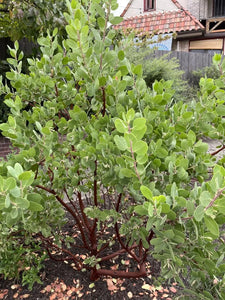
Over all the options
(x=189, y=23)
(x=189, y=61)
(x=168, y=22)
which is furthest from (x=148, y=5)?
(x=189, y=61)

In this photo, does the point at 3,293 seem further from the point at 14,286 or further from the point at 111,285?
the point at 111,285

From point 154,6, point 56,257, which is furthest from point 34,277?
point 154,6

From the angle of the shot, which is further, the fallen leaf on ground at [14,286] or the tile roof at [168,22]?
the tile roof at [168,22]

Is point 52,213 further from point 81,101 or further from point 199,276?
point 199,276

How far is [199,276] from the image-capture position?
1.38 meters

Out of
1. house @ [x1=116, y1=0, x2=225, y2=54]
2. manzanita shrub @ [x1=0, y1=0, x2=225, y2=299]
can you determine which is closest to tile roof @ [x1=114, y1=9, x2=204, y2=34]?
house @ [x1=116, y1=0, x2=225, y2=54]

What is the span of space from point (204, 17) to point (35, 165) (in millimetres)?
18926

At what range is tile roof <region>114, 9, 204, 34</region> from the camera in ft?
51.1

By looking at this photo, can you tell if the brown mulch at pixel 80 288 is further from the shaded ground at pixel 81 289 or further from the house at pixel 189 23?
the house at pixel 189 23

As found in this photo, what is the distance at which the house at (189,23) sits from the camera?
16.1 m

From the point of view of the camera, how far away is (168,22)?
16.3m

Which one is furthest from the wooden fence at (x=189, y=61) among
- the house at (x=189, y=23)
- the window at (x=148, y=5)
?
the window at (x=148, y=5)

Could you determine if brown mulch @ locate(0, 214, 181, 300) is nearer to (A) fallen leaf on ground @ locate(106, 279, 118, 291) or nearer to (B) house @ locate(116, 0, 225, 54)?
(A) fallen leaf on ground @ locate(106, 279, 118, 291)

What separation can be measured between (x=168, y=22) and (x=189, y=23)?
4.20ft
